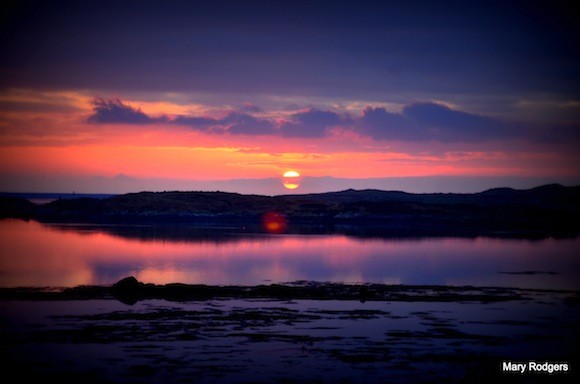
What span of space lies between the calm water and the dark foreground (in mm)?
7860

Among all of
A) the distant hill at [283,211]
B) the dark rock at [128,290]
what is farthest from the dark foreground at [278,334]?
the distant hill at [283,211]

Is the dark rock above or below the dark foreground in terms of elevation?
above

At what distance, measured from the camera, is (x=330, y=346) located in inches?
1010

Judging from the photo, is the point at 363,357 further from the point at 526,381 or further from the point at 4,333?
the point at 4,333

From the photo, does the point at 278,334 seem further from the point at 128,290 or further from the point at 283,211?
the point at 283,211

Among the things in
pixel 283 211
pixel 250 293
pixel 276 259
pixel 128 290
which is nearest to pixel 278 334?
pixel 250 293

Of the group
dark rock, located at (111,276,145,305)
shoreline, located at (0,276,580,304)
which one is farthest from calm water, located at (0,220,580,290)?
dark rock, located at (111,276,145,305)

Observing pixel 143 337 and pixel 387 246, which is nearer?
pixel 143 337

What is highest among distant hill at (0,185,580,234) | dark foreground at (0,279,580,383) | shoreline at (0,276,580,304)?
distant hill at (0,185,580,234)

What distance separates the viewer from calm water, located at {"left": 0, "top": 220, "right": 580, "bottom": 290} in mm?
47312

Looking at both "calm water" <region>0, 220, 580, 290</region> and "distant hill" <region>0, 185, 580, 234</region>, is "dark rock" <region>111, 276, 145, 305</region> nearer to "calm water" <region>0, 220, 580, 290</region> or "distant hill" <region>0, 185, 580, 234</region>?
"calm water" <region>0, 220, 580, 290</region>

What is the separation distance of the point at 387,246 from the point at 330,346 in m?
51.1

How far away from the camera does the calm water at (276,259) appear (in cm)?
4731

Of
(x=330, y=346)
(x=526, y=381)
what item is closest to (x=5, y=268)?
(x=330, y=346)
